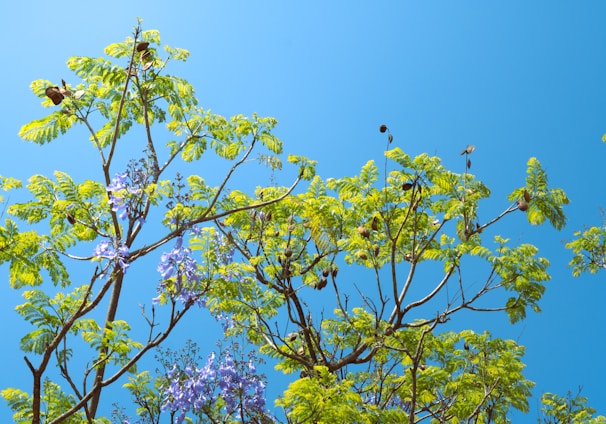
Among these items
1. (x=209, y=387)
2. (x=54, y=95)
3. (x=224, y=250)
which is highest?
(x=54, y=95)

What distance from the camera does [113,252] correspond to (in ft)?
18.3

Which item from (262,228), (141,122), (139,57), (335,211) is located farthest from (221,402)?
(139,57)

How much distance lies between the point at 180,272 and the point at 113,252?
0.70 meters

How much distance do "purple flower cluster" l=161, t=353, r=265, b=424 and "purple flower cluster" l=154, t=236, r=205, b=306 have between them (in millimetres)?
867

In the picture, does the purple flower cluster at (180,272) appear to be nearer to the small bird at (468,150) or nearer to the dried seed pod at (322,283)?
the dried seed pod at (322,283)

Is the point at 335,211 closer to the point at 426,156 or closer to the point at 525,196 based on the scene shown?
the point at 426,156

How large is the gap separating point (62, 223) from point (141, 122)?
6.21 ft

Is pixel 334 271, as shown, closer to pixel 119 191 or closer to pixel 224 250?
pixel 224 250

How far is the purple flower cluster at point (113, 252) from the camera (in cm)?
Result: 555

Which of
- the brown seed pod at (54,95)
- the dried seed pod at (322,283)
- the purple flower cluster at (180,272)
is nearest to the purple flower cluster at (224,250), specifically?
the purple flower cluster at (180,272)

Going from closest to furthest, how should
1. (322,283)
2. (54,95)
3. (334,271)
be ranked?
(54,95)
(322,283)
(334,271)

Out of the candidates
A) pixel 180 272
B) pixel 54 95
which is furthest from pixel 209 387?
pixel 54 95

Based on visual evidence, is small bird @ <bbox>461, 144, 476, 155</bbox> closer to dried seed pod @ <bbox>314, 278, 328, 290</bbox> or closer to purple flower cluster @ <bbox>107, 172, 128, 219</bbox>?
dried seed pod @ <bbox>314, 278, 328, 290</bbox>

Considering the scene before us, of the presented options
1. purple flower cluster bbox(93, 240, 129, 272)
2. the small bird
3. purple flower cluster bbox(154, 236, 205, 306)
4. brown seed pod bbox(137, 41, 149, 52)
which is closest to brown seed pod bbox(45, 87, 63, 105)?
brown seed pod bbox(137, 41, 149, 52)
